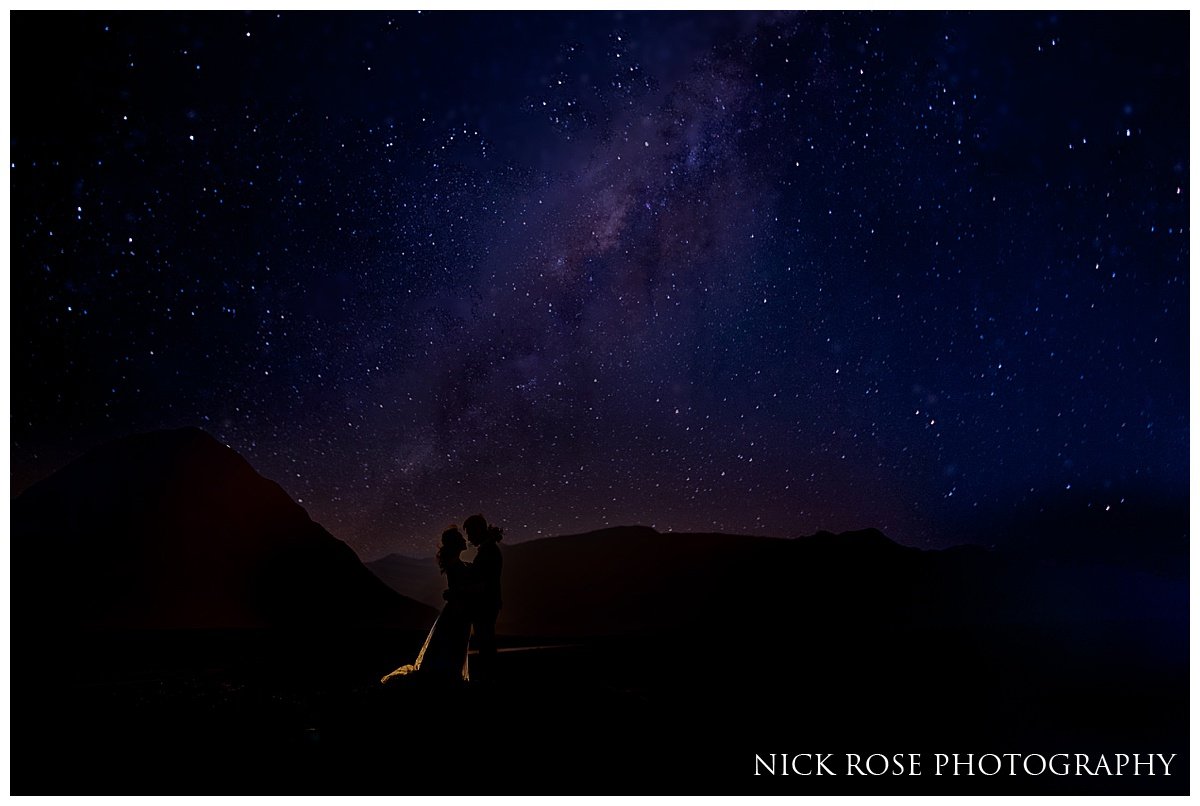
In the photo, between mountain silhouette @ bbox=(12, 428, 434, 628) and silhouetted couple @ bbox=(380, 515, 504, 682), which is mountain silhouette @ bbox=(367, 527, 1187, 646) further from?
silhouetted couple @ bbox=(380, 515, 504, 682)

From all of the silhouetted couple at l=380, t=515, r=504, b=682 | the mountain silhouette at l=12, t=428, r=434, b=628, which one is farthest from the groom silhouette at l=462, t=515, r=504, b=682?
the mountain silhouette at l=12, t=428, r=434, b=628

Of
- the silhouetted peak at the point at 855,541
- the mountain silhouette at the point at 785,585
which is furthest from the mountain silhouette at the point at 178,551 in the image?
the silhouetted peak at the point at 855,541

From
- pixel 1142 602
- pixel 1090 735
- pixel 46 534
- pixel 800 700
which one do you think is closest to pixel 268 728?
pixel 800 700

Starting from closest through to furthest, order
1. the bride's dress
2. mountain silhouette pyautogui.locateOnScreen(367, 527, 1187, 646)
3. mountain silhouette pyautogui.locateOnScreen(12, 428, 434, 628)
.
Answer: the bride's dress < mountain silhouette pyautogui.locateOnScreen(12, 428, 434, 628) < mountain silhouette pyautogui.locateOnScreen(367, 527, 1187, 646)

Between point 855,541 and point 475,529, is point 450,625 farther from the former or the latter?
point 855,541

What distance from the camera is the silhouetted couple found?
5.18 meters

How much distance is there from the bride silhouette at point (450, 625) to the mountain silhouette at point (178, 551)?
1914 inches

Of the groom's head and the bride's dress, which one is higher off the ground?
the groom's head

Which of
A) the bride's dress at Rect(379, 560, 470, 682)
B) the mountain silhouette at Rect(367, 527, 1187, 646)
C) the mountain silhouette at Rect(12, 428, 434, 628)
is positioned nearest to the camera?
the bride's dress at Rect(379, 560, 470, 682)

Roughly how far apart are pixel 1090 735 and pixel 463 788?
17.1 feet

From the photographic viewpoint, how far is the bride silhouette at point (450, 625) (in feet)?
17.0

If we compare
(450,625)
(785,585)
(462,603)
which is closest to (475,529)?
(462,603)

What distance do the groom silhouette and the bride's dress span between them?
9cm

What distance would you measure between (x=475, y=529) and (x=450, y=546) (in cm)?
24
